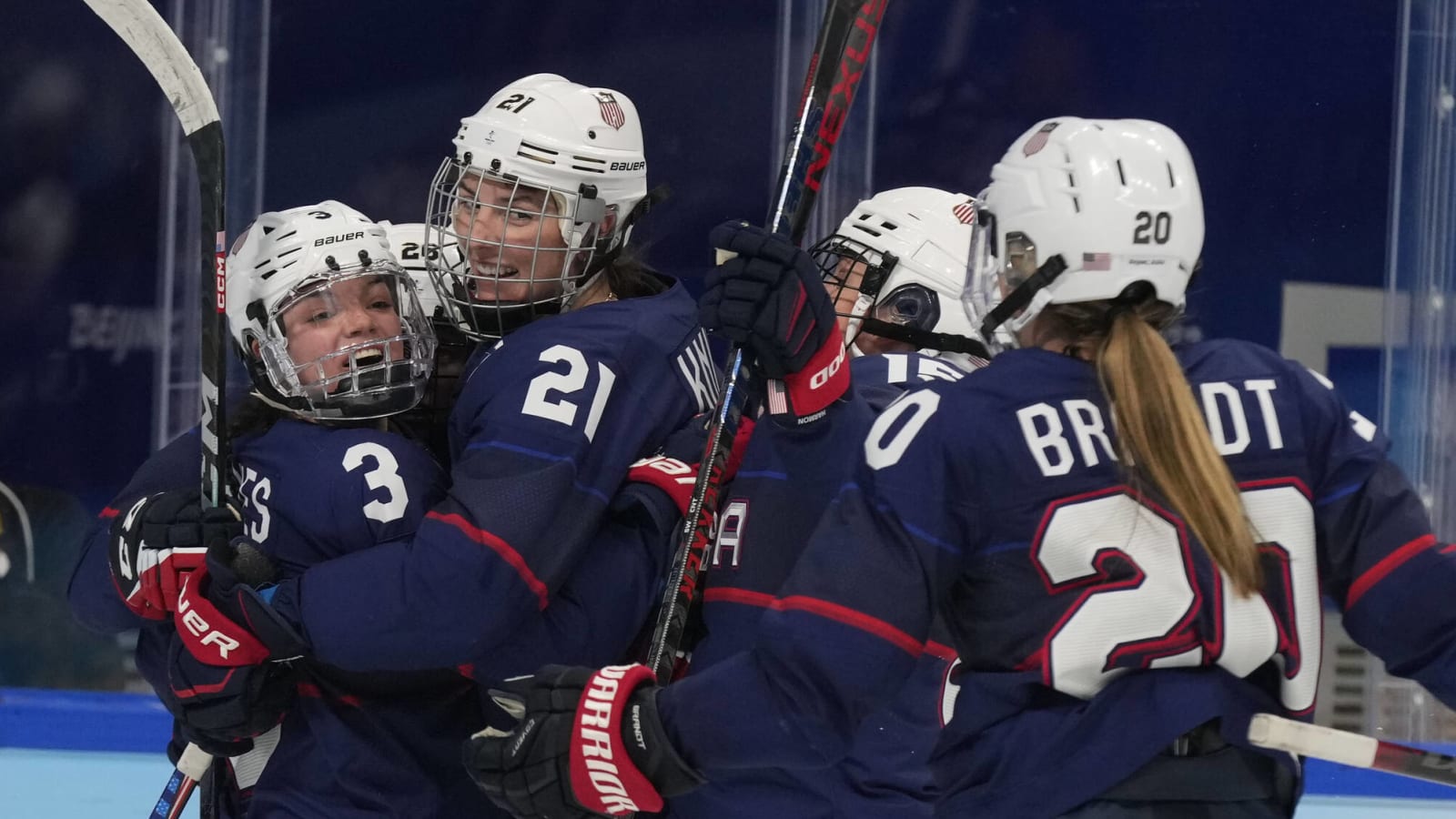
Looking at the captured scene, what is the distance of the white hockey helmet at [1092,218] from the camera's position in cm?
157

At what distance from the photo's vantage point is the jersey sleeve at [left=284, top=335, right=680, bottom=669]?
210 cm

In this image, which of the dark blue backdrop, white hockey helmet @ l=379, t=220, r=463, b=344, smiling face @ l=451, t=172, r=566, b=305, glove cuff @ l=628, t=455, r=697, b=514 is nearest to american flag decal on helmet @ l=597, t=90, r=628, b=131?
smiling face @ l=451, t=172, r=566, b=305

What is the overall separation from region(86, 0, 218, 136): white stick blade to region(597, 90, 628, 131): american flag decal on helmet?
559 millimetres

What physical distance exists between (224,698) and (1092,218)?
1297 mm

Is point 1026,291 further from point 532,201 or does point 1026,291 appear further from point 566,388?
point 532,201

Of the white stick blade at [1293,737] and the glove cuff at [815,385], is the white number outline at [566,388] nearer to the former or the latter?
the glove cuff at [815,385]

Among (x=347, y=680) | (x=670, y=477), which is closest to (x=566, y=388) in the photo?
(x=670, y=477)

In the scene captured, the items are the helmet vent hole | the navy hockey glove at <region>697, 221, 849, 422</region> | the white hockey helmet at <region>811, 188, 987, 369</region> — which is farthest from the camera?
the white hockey helmet at <region>811, 188, 987, 369</region>

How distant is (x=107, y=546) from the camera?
2.41 metres

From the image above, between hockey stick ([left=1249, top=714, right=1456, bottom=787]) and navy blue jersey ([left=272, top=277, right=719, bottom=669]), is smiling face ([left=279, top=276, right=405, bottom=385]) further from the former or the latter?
hockey stick ([left=1249, top=714, right=1456, bottom=787])

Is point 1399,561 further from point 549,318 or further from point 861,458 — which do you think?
point 549,318

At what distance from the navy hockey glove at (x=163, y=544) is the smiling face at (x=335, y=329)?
24 cm

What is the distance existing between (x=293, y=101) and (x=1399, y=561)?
3909 mm

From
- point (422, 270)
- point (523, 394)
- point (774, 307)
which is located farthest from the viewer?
point (422, 270)
